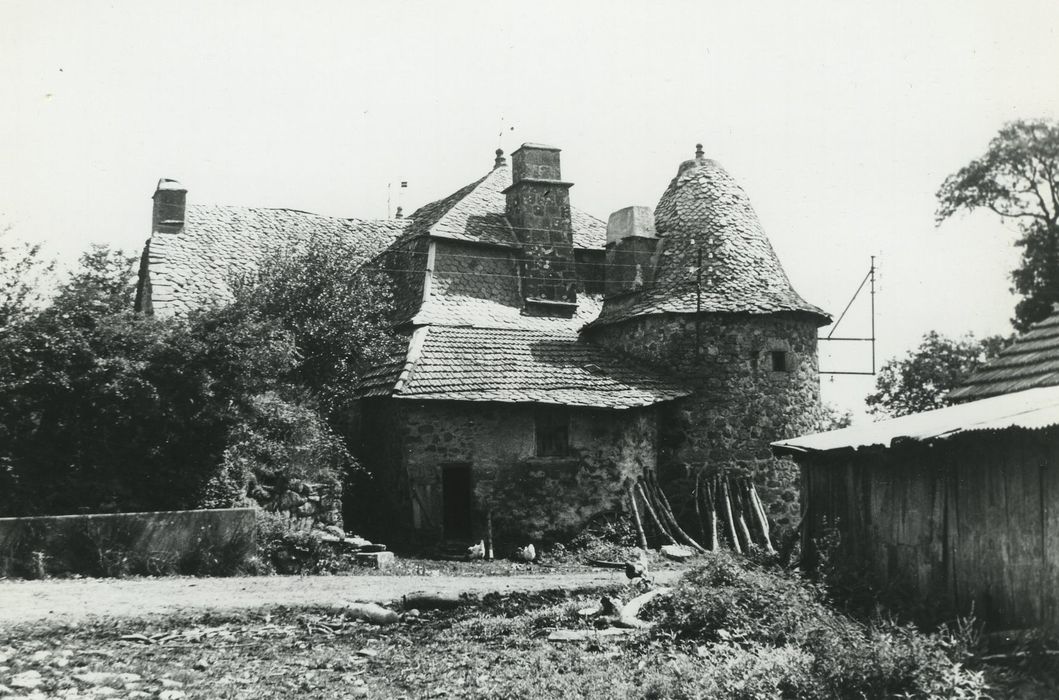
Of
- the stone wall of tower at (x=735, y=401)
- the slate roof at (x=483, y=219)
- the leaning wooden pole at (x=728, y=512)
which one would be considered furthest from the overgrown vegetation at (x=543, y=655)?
the slate roof at (x=483, y=219)

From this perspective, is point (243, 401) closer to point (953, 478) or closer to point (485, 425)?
point (485, 425)

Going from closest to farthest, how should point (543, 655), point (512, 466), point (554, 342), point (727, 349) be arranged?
point (543, 655), point (512, 466), point (727, 349), point (554, 342)

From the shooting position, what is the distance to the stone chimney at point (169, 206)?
83.6 ft

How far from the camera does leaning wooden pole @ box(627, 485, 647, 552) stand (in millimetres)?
20191

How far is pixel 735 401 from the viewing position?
22.1 m

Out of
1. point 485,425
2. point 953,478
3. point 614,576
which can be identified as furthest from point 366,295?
point 953,478

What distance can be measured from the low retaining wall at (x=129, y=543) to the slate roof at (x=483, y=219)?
36.9ft

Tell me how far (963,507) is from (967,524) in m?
0.18

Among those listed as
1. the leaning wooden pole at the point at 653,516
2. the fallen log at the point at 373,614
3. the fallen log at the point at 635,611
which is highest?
the leaning wooden pole at the point at 653,516

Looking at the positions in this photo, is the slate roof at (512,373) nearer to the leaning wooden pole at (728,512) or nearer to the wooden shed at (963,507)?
the leaning wooden pole at (728,512)

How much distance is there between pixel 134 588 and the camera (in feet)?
42.0

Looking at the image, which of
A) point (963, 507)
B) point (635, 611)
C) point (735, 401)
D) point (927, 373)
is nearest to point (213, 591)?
point (635, 611)

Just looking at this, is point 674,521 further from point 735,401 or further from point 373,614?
point 373,614

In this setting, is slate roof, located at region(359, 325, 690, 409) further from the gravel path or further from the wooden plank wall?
the wooden plank wall
